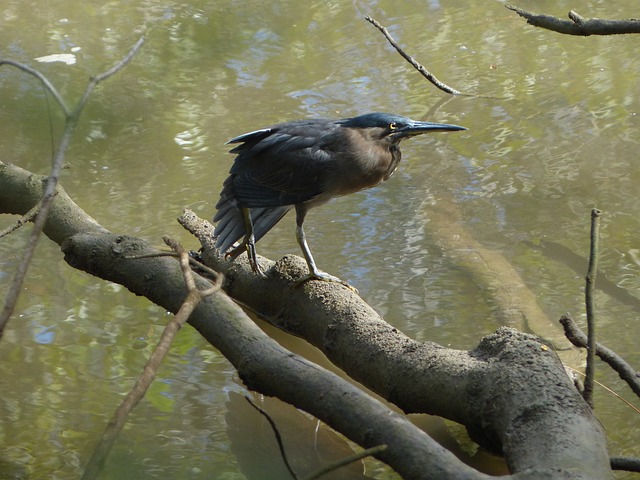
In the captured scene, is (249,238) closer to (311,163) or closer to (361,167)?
(311,163)

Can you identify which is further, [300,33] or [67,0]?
[67,0]

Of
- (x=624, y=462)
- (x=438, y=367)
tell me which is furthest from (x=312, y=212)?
(x=624, y=462)

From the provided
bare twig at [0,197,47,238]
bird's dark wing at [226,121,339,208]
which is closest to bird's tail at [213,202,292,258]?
bird's dark wing at [226,121,339,208]

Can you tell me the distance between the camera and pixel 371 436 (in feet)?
7.14

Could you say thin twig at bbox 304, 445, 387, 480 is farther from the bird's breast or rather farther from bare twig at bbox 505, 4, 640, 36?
the bird's breast

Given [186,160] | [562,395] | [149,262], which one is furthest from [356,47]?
[562,395]

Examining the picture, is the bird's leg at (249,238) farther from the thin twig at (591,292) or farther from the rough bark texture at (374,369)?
the thin twig at (591,292)

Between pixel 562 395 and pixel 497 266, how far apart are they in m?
1.88

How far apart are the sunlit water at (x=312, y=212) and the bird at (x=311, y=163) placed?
0.73 meters

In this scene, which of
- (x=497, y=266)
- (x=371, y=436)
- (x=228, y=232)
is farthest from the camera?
(x=497, y=266)

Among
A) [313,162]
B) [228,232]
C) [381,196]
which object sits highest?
[313,162]

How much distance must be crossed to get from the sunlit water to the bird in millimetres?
725

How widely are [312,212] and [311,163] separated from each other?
1578 mm

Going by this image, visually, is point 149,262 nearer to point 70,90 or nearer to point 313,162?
point 313,162
